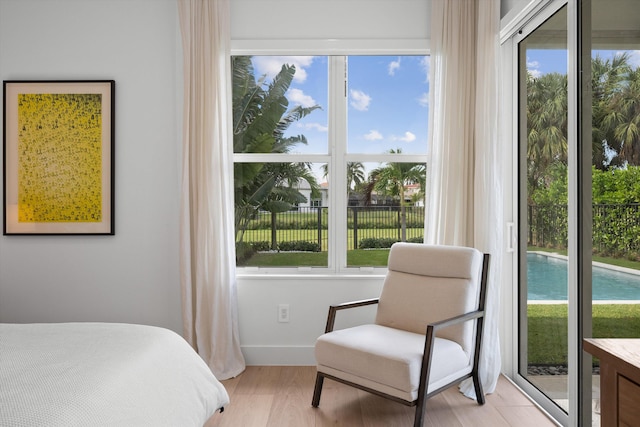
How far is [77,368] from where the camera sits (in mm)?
1654

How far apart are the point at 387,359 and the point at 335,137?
1.79 meters

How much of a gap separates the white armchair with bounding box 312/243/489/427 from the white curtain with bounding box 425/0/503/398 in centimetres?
21

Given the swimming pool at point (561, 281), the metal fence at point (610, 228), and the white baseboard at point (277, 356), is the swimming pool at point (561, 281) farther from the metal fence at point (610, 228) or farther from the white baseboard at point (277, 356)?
the white baseboard at point (277, 356)

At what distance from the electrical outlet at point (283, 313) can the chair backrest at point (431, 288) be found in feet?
2.54

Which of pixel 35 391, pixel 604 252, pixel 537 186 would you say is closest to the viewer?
pixel 35 391

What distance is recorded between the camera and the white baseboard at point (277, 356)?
11.6 feet

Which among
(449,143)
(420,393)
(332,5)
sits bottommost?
(420,393)

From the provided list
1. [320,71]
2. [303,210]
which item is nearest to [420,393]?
[303,210]

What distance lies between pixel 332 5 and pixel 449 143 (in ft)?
4.36

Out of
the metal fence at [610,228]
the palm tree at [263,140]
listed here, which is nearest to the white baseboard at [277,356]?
the palm tree at [263,140]

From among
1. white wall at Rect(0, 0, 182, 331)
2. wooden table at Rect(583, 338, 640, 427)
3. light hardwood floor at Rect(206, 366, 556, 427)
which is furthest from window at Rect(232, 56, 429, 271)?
wooden table at Rect(583, 338, 640, 427)

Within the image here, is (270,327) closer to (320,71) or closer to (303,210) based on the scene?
(303,210)

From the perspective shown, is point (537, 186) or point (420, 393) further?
point (537, 186)

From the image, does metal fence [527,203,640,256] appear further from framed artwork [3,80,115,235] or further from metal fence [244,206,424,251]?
framed artwork [3,80,115,235]
